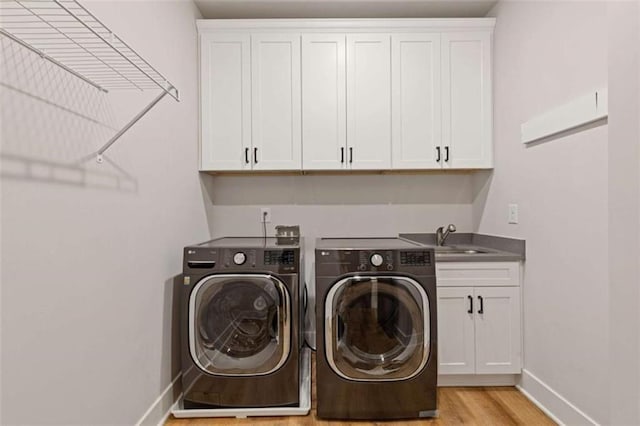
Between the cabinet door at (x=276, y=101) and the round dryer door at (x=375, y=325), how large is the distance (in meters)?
1.08

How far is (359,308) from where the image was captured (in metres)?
2.13

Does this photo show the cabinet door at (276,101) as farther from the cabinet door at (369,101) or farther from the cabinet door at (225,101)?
the cabinet door at (369,101)

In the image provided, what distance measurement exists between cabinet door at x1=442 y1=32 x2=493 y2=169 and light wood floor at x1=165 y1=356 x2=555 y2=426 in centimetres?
150

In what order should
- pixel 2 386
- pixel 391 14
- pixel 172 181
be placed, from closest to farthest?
pixel 2 386 < pixel 172 181 < pixel 391 14

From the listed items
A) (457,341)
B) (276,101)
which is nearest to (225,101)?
(276,101)

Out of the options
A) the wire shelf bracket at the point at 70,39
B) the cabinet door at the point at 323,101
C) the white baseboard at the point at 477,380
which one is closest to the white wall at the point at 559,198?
the white baseboard at the point at 477,380

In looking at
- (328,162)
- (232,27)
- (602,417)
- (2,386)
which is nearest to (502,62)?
(328,162)

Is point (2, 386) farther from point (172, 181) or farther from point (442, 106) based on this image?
point (442, 106)

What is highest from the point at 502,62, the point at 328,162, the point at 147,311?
the point at 502,62

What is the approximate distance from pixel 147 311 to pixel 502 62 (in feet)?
8.67

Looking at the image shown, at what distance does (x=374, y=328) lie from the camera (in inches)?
83.8

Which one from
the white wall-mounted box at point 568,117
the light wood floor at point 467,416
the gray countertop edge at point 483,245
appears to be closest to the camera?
the white wall-mounted box at point 568,117

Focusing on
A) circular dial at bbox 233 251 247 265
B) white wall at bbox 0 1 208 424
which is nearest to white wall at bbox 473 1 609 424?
circular dial at bbox 233 251 247 265

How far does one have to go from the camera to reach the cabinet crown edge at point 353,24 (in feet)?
8.98
